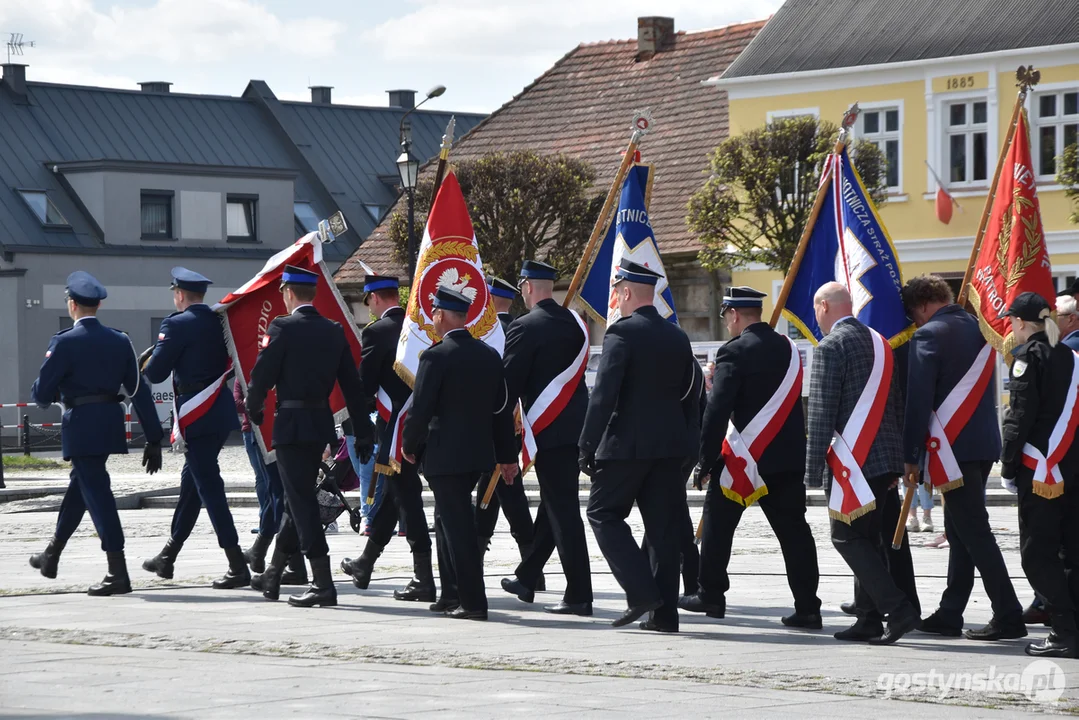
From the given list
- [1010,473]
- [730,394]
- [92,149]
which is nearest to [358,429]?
[730,394]

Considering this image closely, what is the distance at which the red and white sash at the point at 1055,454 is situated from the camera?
9.38 meters

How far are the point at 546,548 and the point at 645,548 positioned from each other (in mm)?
1115

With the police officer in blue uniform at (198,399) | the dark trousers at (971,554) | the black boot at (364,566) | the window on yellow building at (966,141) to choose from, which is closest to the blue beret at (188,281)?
the police officer in blue uniform at (198,399)

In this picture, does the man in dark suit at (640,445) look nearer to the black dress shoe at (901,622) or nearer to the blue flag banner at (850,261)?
the black dress shoe at (901,622)

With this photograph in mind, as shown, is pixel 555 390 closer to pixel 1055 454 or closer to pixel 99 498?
pixel 1055 454

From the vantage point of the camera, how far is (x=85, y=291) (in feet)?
41.5

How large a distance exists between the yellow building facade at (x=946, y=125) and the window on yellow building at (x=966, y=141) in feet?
0.06

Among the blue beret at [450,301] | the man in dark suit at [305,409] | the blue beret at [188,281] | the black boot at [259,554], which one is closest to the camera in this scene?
the blue beret at [450,301]

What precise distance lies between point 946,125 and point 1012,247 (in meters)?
22.5

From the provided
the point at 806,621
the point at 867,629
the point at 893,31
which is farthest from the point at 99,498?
the point at 893,31

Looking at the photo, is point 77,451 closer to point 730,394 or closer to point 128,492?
point 730,394

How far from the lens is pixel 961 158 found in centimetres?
3350

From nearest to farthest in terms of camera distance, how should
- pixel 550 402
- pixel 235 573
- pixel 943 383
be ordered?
1. pixel 943 383
2. pixel 550 402
3. pixel 235 573

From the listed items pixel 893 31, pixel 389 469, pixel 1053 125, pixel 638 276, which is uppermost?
pixel 893 31
